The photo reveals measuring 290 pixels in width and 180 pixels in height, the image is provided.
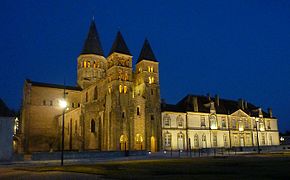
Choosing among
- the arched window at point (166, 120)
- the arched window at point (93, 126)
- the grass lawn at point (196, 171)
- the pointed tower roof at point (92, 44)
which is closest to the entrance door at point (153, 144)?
the arched window at point (166, 120)

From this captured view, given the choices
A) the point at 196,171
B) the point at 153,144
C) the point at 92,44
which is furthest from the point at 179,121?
the point at 196,171

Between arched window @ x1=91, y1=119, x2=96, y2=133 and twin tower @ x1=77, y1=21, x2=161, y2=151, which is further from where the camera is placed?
arched window @ x1=91, y1=119, x2=96, y2=133

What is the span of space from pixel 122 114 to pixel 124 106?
1610mm

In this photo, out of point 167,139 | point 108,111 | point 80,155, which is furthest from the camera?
point 167,139

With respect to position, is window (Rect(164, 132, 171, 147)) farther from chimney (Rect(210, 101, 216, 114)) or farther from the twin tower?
chimney (Rect(210, 101, 216, 114))

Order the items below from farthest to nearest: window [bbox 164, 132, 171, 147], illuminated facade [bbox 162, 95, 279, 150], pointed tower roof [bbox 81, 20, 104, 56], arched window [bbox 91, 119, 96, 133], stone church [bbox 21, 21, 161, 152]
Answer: pointed tower roof [bbox 81, 20, 104, 56]
illuminated facade [bbox 162, 95, 279, 150]
window [bbox 164, 132, 171, 147]
arched window [bbox 91, 119, 96, 133]
stone church [bbox 21, 21, 161, 152]

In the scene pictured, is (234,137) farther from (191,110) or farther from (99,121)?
(99,121)

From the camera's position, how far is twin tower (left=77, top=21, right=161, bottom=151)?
52125 mm

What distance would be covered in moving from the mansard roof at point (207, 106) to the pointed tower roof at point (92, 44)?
24576 millimetres

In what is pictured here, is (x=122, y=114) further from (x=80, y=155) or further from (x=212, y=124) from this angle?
(x=212, y=124)

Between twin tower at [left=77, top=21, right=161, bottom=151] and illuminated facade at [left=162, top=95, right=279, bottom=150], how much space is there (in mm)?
4650

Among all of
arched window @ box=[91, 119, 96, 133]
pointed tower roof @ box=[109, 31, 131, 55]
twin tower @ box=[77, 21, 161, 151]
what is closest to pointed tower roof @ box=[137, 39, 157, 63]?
twin tower @ box=[77, 21, 161, 151]

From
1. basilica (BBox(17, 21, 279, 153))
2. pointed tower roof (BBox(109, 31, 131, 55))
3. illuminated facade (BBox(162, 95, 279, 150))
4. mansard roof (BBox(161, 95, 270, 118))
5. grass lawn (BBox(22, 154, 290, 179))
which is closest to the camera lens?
grass lawn (BBox(22, 154, 290, 179))

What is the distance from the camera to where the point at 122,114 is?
5281 cm
